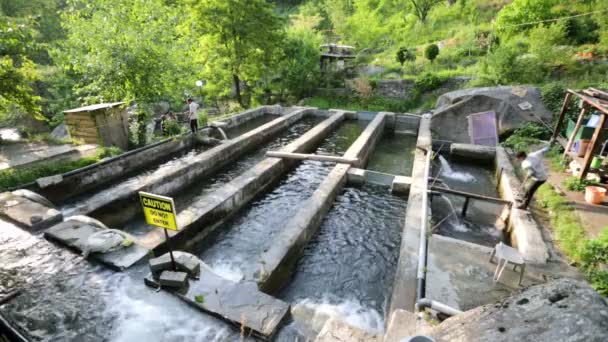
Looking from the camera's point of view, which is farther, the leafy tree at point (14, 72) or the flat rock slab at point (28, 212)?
the leafy tree at point (14, 72)

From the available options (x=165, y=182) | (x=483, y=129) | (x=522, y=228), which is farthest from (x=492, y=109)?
(x=165, y=182)

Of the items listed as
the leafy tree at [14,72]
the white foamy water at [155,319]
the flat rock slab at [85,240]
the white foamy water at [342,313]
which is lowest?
the white foamy water at [342,313]

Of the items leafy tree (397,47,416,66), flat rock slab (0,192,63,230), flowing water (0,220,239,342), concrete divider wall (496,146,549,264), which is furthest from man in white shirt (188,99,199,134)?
leafy tree (397,47,416,66)

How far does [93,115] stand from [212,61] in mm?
8410

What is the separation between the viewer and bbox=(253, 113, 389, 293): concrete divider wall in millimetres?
4719

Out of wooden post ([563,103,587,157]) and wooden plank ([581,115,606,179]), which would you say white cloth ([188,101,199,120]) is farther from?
wooden post ([563,103,587,157])

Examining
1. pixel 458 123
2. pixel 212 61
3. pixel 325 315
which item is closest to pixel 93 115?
pixel 212 61

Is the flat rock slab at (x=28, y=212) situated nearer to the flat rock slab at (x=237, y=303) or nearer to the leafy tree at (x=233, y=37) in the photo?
the flat rock slab at (x=237, y=303)

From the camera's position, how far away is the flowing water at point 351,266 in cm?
466

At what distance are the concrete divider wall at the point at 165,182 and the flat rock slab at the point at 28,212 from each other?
619 mm

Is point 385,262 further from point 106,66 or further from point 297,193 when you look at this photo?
point 106,66

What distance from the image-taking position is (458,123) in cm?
1253

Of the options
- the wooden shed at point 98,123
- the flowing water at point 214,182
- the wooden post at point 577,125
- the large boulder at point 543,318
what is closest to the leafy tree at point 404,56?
the flowing water at point 214,182

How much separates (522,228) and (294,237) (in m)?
4.58
